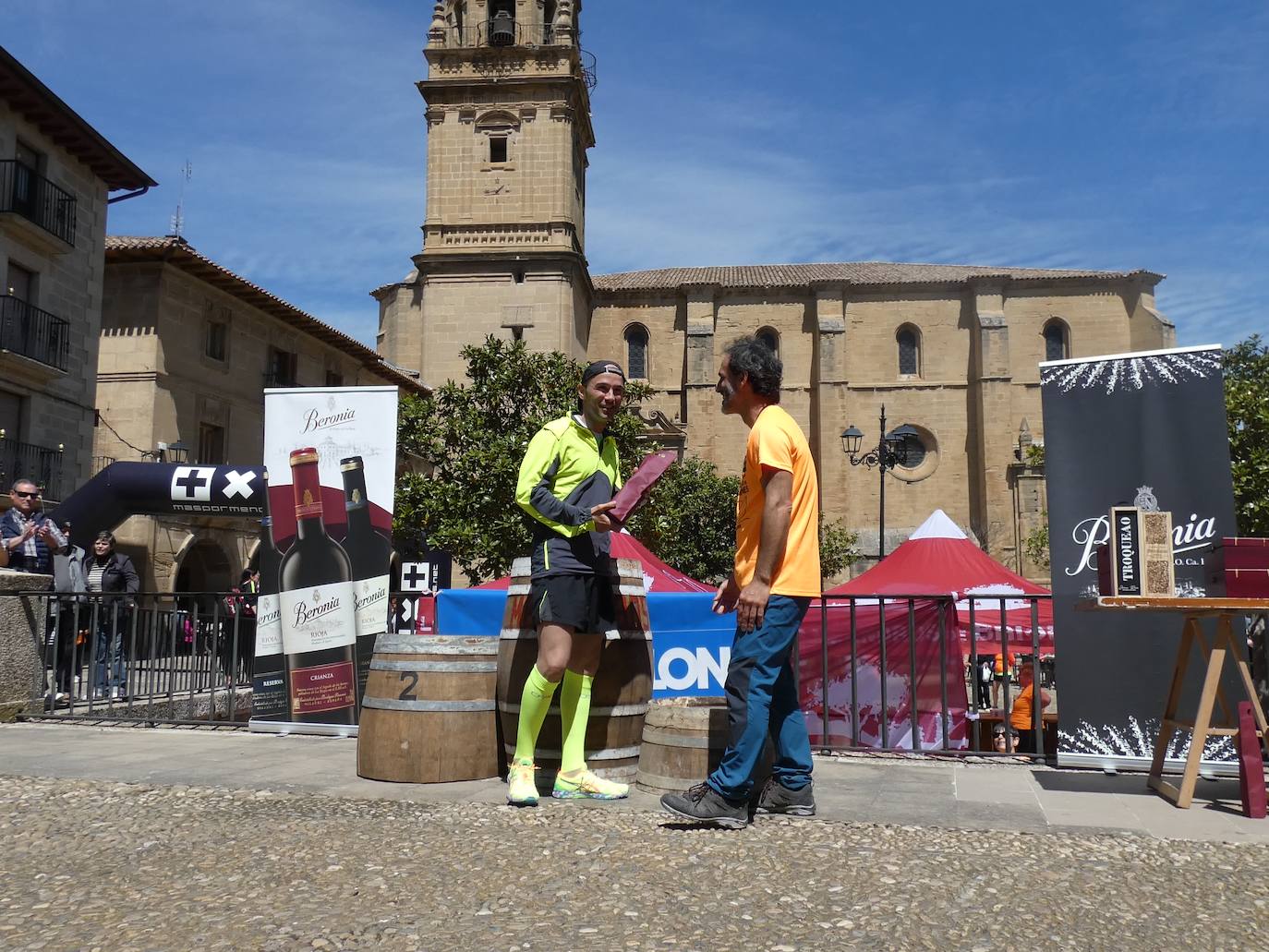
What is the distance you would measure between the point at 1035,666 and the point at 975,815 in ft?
5.95

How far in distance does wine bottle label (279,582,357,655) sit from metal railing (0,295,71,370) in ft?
58.8

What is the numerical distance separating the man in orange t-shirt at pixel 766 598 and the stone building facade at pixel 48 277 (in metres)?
20.6

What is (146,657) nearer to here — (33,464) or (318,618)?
(318,618)

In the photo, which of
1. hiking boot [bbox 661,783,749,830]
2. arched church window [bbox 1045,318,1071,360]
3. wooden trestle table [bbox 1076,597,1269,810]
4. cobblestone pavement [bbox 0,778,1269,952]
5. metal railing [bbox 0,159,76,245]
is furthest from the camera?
arched church window [bbox 1045,318,1071,360]

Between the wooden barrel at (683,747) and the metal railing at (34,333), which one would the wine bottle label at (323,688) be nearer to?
the wooden barrel at (683,747)

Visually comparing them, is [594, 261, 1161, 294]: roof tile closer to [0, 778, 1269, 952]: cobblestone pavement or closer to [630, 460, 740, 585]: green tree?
[630, 460, 740, 585]: green tree

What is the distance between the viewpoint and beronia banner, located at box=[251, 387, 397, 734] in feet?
21.7

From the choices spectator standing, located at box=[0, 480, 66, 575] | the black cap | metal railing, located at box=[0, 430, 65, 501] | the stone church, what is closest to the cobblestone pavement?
the black cap

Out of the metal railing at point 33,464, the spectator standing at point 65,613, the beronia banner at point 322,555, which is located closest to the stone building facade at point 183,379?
the metal railing at point 33,464

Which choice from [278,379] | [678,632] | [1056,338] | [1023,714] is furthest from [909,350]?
[678,632]

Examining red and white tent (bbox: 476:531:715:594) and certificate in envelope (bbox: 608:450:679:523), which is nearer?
certificate in envelope (bbox: 608:450:679:523)

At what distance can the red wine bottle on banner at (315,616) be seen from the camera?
6594 mm

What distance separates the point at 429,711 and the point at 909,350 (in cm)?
4650

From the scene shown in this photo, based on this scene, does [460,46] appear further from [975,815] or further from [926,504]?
[975,815]
